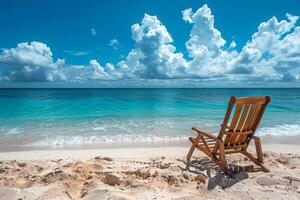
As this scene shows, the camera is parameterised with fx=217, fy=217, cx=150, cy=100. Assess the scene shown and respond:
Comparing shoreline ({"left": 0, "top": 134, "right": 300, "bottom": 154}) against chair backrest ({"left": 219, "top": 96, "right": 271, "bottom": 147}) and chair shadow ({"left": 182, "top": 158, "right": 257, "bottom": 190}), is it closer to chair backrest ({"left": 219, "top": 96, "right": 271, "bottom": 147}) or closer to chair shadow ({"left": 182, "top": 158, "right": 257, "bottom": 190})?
chair shadow ({"left": 182, "top": 158, "right": 257, "bottom": 190})

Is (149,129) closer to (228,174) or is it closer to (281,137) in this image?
(281,137)

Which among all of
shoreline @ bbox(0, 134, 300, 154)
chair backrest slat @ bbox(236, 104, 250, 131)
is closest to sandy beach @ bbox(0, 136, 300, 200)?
chair backrest slat @ bbox(236, 104, 250, 131)

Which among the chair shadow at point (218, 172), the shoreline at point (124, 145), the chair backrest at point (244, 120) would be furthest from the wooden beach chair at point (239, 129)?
the shoreline at point (124, 145)

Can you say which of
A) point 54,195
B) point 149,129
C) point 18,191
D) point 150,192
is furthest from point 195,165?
point 149,129

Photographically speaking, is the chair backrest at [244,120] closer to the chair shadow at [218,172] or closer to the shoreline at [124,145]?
the chair shadow at [218,172]

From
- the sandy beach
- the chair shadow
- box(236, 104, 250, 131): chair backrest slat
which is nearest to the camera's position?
the sandy beach

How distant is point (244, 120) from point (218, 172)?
1.08 metres

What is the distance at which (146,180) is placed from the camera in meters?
3.58

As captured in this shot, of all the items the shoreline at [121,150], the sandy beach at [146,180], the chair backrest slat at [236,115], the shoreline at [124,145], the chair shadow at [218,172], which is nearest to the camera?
the sandy beach at [146,180]

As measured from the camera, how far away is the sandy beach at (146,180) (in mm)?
3131

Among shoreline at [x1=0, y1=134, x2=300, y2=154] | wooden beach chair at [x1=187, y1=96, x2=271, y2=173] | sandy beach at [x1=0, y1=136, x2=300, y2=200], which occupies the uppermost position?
wooden beach chair at [x1=187, y1=96, x2=271, y2=173]

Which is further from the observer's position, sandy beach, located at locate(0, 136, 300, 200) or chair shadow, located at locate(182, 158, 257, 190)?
chair shadow, located at locate(182, 158, 257, 190)

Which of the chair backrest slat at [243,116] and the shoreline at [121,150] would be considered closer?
the chair backrest slat at [243,116]

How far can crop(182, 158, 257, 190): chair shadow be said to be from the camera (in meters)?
3.55
